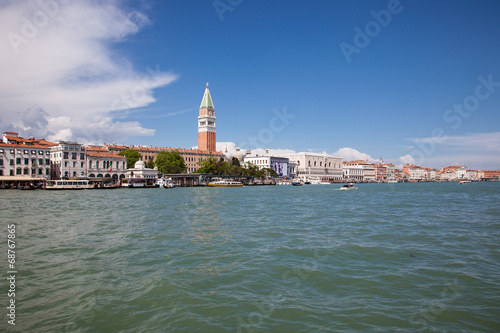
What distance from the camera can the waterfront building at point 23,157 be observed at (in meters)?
50.9

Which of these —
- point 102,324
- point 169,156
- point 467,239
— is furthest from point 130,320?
point 169,156

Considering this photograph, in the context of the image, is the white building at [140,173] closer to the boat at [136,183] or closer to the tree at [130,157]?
the boat at [136,183]

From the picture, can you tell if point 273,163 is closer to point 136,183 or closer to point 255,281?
point 136,183

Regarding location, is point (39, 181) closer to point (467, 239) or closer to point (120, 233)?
point (120, 233)

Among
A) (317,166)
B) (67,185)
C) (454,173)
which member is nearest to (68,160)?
(67,185)

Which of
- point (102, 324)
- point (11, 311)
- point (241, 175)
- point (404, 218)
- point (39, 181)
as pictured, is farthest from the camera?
point (241, 175)

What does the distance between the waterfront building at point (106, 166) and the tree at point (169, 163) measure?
816 cm

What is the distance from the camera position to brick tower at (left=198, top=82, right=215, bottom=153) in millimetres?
111125

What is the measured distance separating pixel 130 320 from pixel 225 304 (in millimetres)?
1587

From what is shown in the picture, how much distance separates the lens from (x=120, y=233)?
1291 centimetres

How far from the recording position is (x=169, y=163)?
7225cm

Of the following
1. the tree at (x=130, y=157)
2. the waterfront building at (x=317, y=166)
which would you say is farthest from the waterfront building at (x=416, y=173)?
the tree at (x=130, y=157)

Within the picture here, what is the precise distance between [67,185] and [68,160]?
9361 millimetres

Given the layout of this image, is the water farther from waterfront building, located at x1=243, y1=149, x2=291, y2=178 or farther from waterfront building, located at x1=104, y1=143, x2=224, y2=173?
waterfront building, located at x1=243, y1=149, x2=291, y2=178
